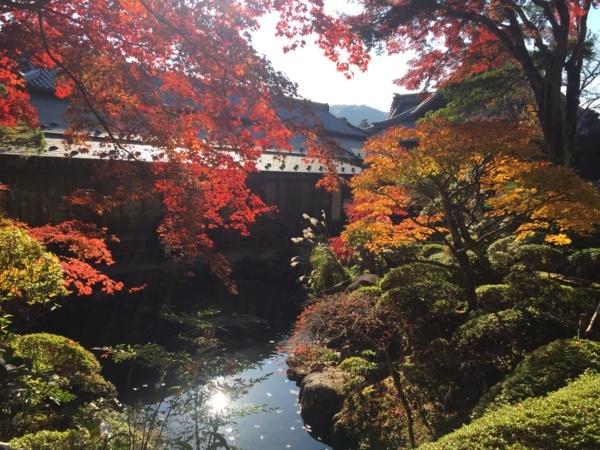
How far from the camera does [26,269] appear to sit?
14.1ft

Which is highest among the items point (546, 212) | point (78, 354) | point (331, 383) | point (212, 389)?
point (546, 212)

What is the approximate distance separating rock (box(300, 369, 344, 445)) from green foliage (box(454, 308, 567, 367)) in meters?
1.82

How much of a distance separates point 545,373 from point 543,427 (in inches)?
45.2

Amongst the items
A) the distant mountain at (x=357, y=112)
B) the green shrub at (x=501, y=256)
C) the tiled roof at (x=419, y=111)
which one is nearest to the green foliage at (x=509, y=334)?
the green shrub at (x=501, y=256)

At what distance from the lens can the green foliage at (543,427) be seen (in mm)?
2854

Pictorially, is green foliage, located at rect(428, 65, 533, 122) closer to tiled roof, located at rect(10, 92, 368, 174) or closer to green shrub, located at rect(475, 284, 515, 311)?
tiled roof, located at rect(10, 92, 368, 174)

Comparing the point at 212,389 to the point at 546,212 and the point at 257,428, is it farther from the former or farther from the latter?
the point at 546,212

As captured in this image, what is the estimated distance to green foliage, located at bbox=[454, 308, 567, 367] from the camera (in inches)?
207

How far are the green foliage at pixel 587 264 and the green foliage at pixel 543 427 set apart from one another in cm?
541

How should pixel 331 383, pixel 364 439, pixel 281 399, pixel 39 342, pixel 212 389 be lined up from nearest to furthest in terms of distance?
pixel 212 389
pixel 39 342
pixel 364 439
pixel 331 383
pixel 281 399

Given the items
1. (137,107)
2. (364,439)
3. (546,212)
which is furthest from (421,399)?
(137,107)

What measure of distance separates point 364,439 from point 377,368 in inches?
51.0

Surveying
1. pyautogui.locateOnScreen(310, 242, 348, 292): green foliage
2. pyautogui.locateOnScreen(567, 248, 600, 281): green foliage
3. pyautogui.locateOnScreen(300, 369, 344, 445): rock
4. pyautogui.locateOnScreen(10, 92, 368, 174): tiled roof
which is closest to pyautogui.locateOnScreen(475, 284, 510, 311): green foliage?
pyautogui.locateOnScreen(300, 369, 344, 445): rock

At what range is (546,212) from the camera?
5891mm
